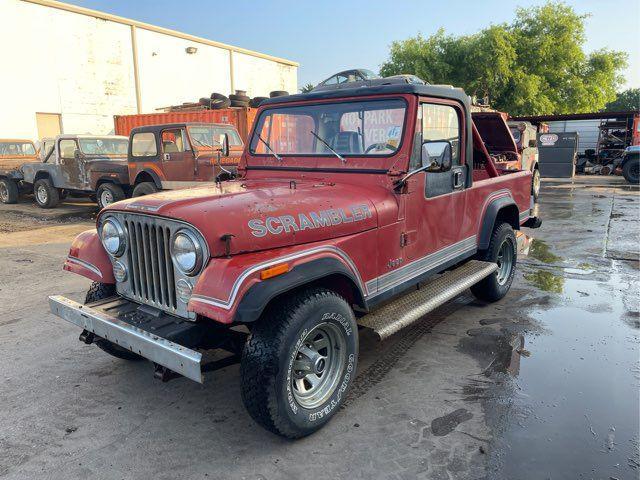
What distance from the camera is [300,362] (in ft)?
9.18

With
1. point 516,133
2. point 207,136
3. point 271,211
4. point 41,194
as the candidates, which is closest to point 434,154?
point 271,211

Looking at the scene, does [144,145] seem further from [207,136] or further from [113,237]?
[113,237]

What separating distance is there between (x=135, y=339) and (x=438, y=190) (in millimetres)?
2500

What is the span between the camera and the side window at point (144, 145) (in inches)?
420

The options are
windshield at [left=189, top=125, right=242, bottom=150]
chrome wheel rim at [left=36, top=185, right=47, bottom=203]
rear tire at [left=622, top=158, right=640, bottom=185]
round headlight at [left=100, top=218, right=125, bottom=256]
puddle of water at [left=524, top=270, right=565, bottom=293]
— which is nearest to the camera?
round headlight at [left=100, top=218, right=125, bottom=256]

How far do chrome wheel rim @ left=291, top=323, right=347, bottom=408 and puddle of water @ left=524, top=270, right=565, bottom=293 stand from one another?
3.51m

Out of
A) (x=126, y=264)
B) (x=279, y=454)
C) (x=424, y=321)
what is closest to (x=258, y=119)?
(x=126, y=264)

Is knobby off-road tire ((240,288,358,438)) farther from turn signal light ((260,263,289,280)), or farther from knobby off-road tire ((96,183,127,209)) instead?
knobby off-road tire ((96,183,127,209))

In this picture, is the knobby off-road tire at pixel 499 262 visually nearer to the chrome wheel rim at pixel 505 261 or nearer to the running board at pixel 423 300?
the chrome wheel rim at pixel 505 261

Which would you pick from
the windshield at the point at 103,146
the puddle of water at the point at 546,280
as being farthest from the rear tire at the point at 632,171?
the windshield at the point at 103,146

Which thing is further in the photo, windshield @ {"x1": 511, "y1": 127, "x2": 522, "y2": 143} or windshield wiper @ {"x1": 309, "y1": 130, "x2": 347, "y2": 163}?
windshield @ {"x1": 511, "y1": 127, "x2": 522, "y2": 143}

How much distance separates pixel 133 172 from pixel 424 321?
864cm

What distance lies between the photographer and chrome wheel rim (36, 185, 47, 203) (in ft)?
43.2

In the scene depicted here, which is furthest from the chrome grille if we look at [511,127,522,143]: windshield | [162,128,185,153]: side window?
[511,127,522,143]: windshield
